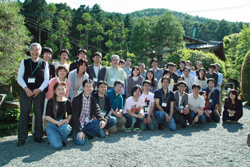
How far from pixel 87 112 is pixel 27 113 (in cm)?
107

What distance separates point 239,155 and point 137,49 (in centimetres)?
2200

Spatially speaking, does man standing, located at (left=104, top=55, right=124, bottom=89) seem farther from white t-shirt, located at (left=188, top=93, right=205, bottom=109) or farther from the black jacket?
white t-shirt, located at (left=188, top=93, right=205, bottom=109)

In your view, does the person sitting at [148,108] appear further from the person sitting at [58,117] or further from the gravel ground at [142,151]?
the person sitting at [58,117]

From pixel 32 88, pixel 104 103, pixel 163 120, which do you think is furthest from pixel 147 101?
pixel 32 88

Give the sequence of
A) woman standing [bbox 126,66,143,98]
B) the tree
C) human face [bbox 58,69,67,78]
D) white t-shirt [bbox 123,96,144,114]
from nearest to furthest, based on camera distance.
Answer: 1. human face [bbox 58,69,67,78]
2. white t-shirt [bbox 123,96,144,114]
3. woman standing [bbox 126,66,143,98]
4. the tree

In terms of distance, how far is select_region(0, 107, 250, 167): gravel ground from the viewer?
2809 millimetres

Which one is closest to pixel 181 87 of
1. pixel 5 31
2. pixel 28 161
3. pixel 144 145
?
pixel 144 145

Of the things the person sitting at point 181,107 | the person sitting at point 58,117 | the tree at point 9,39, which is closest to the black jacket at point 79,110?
the person sitting at point 58,117

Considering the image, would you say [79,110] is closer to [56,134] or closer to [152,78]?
[56,134]

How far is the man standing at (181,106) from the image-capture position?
486 cm

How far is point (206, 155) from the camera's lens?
307 centimetres

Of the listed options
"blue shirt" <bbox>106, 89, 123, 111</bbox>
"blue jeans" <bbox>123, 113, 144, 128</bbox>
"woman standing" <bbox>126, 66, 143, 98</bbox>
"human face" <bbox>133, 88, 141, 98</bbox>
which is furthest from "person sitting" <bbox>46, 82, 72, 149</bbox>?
"woman standing" <bbox>126, 66, 143, 98</bbox>

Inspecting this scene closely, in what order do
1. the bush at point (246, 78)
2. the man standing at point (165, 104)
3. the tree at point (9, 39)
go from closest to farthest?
1. the man standing at point (165, 104)
2. the tree at point (9, 39)
3. the bush at point (246, 78)

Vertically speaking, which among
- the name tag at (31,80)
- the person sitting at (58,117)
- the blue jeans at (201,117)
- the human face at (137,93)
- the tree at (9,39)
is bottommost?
the blue jeans at (201,117)
